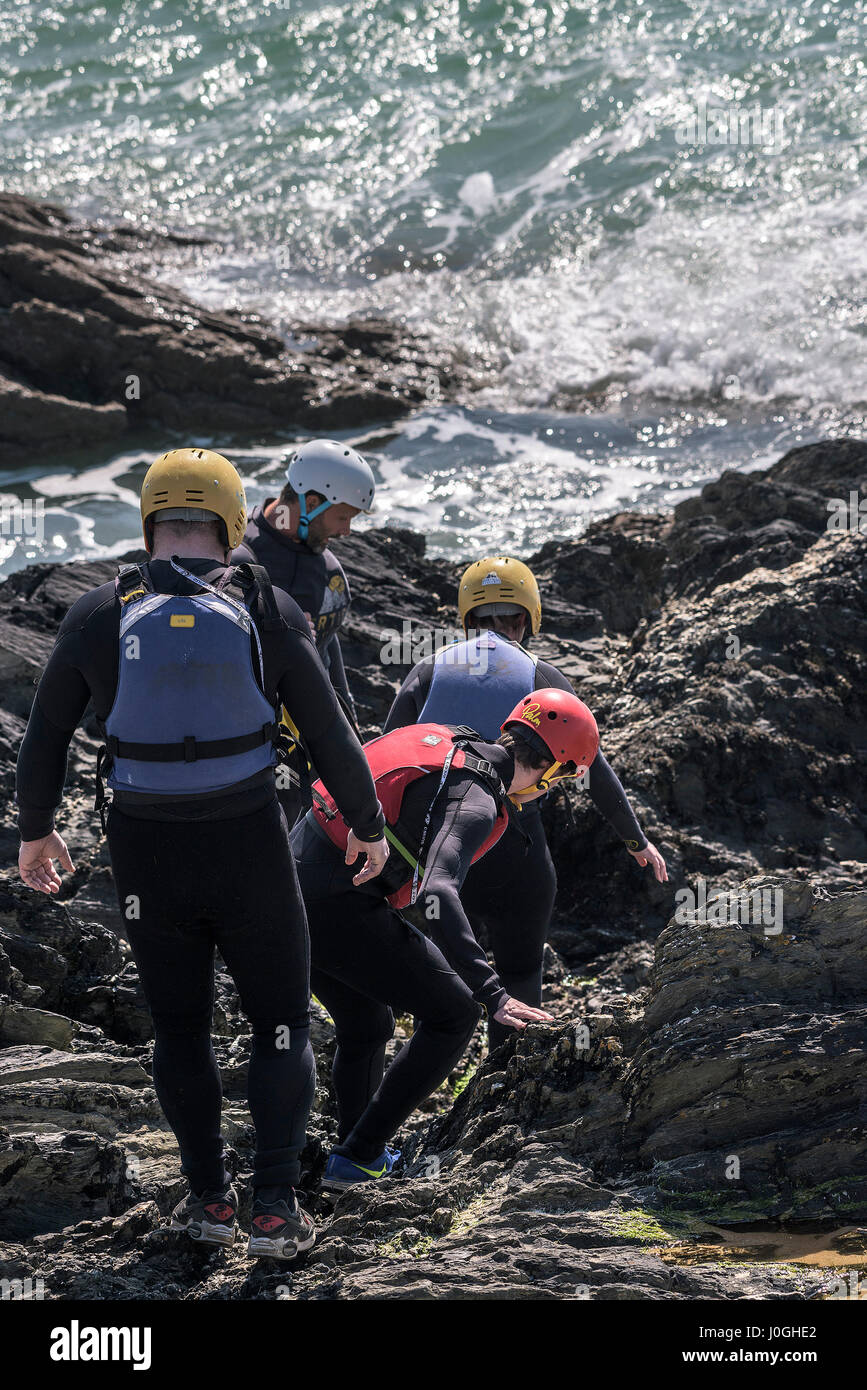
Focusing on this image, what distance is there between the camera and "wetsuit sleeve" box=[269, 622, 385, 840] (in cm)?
371

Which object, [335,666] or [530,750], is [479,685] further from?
[335,666]

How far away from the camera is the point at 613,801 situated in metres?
5.55

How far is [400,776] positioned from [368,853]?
588 mm

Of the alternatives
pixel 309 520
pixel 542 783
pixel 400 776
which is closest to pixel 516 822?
pixel 542 783

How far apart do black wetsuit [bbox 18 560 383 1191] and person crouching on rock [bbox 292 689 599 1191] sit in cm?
36

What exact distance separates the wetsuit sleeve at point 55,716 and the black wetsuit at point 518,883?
1849 millimetres

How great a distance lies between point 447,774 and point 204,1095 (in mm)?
1275

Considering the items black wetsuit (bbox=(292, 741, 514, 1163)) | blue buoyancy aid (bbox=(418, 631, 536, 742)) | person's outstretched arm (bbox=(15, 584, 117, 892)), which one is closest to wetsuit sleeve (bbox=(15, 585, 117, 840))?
person's outstretched arm (bbox=(15, 584, 117, 892))

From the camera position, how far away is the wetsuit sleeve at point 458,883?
422 centimetres

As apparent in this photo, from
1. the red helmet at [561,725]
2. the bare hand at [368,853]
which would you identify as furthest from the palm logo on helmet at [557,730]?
the bare hand at [368,853]

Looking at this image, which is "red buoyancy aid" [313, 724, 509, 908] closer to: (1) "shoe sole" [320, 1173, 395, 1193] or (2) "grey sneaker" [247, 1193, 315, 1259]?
(1) "shoe sole" [320, 1173, 395, 1193]

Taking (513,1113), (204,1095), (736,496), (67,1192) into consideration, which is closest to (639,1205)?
(513,1113)

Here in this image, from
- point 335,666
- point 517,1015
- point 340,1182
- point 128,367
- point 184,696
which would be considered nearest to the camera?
point 184,696

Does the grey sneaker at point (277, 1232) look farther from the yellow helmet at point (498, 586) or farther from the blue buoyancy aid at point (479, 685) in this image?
the yellow helmet at point (498, 586)
